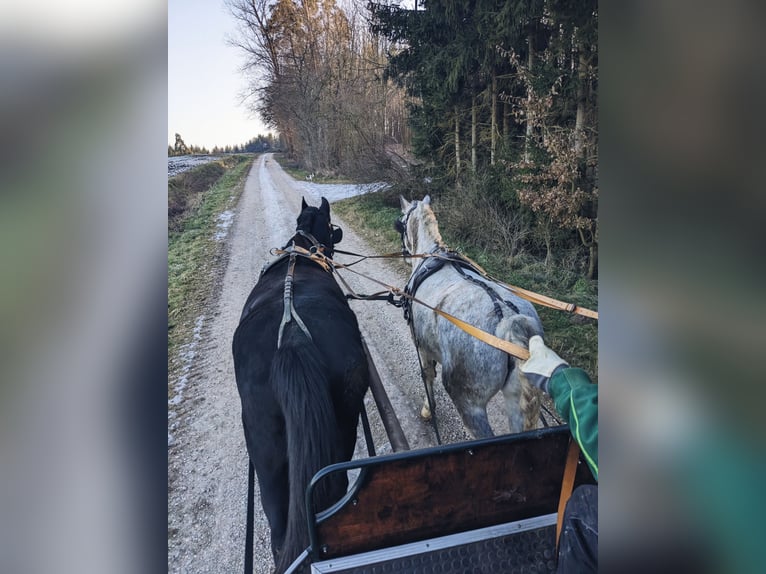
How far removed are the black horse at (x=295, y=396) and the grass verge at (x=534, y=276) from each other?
163 cm

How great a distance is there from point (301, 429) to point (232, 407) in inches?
43.7

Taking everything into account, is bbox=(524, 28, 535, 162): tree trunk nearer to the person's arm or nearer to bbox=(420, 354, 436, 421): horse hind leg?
bbox=(420, 354, 436, 421): horse hind leg

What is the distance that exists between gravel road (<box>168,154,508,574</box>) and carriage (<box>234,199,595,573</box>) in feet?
1.35

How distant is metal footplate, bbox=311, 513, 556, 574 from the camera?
1449mm

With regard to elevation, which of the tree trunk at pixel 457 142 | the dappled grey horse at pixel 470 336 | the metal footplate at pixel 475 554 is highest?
the tree trunk at pixel 457 142

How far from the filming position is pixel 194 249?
2.63 meters

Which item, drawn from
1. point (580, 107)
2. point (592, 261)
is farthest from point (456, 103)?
point (592, 261)

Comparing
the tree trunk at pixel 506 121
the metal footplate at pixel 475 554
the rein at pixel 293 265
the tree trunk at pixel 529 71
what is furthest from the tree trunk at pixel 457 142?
the metal footplate at pixel 475 554

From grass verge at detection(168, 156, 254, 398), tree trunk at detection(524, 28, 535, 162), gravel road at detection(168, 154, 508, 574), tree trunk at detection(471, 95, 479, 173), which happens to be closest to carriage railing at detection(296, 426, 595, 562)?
gravel road at detection(168, 154, 508, 574)

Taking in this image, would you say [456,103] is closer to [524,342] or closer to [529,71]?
[529,71]

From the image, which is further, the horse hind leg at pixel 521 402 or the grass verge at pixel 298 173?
the grass verge at pixel 298 173

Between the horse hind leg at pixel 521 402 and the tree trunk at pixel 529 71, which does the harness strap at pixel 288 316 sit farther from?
the tree trunk at pixel 529 71

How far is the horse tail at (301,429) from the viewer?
1.53 metres
